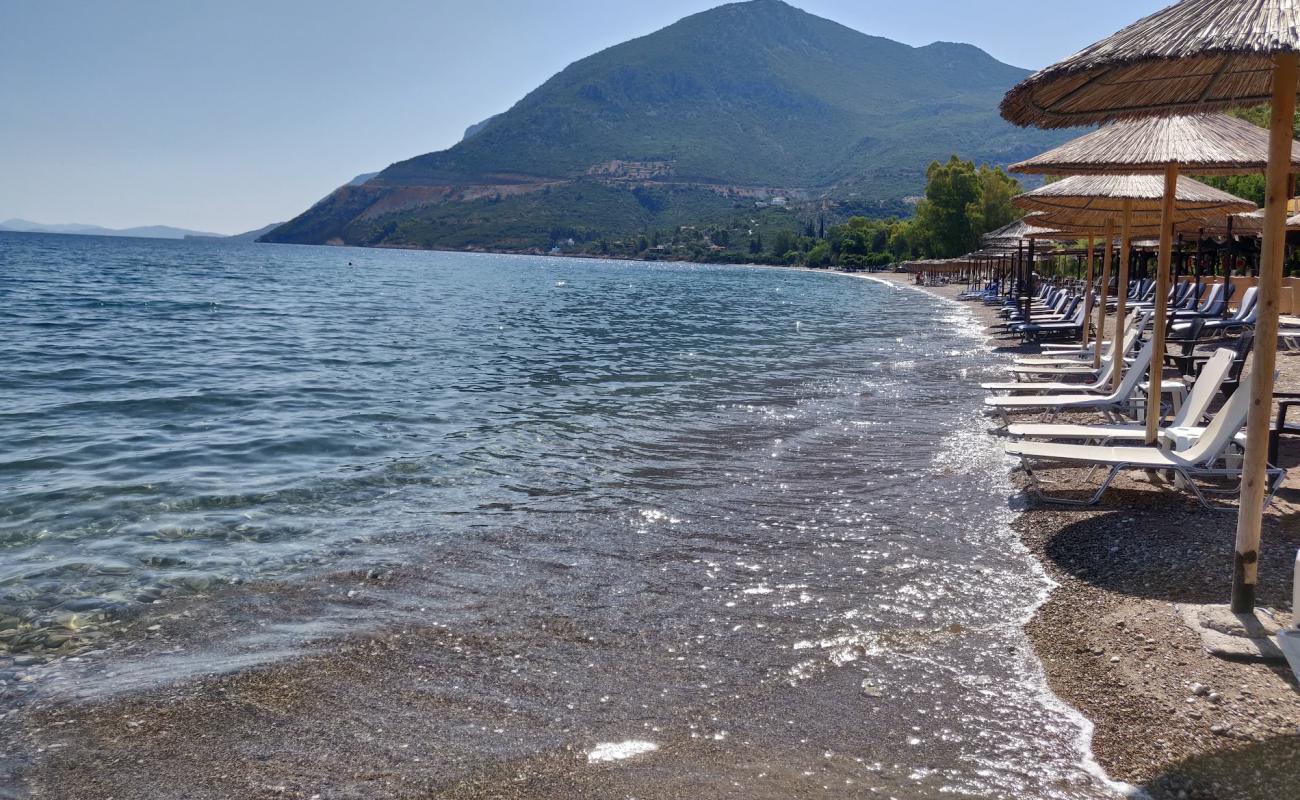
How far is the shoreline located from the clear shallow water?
19cm

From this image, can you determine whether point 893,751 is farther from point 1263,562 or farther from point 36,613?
point 36,613

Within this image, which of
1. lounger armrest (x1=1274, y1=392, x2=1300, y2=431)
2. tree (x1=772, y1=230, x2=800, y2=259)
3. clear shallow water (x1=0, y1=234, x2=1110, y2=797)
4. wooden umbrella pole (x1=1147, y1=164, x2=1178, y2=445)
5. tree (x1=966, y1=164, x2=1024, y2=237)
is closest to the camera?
clear shallow water (x1=0, y1=234, x2=1110, y2=797)

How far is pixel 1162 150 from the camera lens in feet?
23.2

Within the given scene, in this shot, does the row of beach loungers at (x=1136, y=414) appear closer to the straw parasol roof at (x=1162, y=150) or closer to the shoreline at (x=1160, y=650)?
the shoreline at (x=1160, y=650)

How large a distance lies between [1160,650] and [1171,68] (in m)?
2.96

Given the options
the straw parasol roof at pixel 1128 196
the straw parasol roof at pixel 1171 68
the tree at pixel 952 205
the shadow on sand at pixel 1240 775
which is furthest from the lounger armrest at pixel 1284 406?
the tree at pixel 952 205

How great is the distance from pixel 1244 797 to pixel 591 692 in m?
2.36

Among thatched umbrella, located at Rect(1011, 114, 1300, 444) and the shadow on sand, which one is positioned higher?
thatched umbrella, located at Rect(1011, 114, 1300, 444)

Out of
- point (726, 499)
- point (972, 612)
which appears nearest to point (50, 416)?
point (726, 499)

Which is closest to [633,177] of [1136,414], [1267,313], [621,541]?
[1136,414]

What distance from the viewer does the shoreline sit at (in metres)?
3.22

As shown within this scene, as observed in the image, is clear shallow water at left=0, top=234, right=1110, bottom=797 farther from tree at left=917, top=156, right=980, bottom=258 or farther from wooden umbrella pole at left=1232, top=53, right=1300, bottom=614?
tree at left=917, top=156, right=980, bottom=258

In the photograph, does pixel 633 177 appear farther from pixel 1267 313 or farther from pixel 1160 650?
pixel 1160 650

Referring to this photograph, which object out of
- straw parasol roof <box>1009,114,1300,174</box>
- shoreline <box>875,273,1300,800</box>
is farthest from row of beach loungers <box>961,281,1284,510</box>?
straw parasol roof <box>1009,114,1300,174</box>
